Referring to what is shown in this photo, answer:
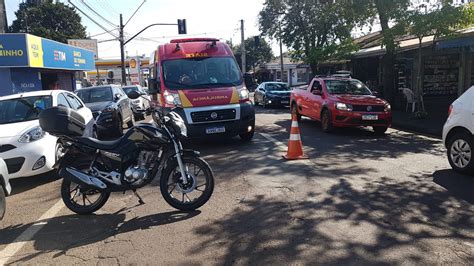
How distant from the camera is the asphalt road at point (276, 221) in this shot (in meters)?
4.41

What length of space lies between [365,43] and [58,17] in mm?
45195

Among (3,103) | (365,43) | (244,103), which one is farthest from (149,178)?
(365,43)

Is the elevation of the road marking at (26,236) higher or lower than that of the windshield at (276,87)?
lower

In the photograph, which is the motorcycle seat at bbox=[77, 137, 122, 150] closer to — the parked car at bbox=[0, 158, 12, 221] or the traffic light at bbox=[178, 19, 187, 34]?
the parked car at bbox=[0, 158, 12, 221]

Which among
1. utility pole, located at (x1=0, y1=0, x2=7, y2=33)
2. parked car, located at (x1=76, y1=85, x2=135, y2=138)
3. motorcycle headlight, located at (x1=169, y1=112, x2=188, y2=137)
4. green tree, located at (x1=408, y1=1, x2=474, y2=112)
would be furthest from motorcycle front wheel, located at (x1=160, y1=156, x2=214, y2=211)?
utility pole, located at (x1=0, y1=0, x2=7, y2=33)

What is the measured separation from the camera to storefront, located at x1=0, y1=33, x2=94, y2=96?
17656mm

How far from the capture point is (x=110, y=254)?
4535 mm

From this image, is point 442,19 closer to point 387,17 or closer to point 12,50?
point 387,17

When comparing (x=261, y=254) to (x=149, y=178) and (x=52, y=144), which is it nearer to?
(x=149, y=178)

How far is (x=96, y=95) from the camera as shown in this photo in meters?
15.0

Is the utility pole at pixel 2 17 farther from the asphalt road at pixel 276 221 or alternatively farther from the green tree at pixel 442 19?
the green tree at pixel 442 19

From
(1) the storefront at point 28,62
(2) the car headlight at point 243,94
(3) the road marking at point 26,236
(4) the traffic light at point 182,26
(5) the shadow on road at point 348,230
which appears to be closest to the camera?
(5) the shadow on road at point 348,230

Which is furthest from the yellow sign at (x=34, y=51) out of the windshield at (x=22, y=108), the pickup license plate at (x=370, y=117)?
the pickup license plate at (x=370, y=117)

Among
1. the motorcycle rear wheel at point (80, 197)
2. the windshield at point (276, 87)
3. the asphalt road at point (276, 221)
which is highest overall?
the windshield at point (276, 87)
